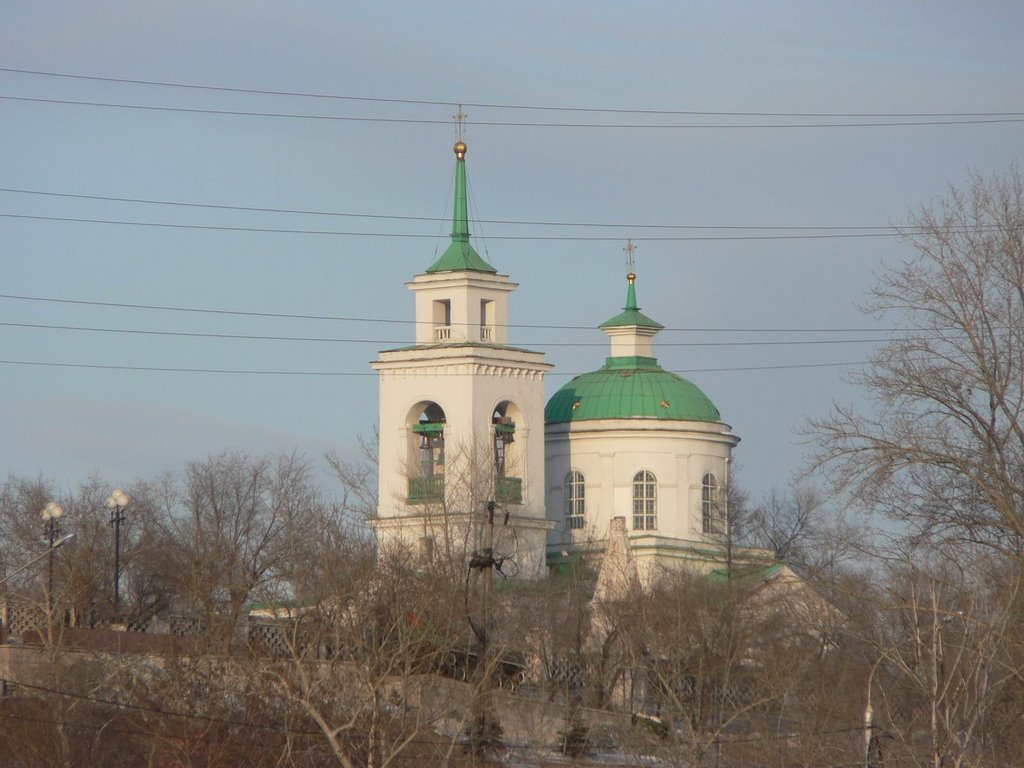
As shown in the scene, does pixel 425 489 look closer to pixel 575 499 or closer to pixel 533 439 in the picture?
pixel 533 439

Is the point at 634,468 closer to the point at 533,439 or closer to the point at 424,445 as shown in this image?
the point at 533,439

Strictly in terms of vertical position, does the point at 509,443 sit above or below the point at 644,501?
above

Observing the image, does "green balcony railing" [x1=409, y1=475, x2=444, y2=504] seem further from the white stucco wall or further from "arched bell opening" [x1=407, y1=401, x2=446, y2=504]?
the white stucco wall

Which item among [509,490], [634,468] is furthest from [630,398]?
[509,490]

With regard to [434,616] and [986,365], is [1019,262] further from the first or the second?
[434,616]

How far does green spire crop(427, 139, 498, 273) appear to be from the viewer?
252 feet

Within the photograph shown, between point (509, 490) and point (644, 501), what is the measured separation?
23.1ft

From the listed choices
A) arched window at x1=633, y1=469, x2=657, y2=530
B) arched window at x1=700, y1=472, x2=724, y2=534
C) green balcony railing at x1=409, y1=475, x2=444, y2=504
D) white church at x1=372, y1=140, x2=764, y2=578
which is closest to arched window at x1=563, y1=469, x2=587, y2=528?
white church at x1=372, y1=140, x2=764, y2=578

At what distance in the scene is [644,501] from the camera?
81.5 metres

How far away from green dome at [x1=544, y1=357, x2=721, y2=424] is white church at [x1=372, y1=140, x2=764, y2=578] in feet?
0.17

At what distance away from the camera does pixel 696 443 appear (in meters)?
82.1

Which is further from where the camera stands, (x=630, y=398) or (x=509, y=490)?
(x=630, y=398)

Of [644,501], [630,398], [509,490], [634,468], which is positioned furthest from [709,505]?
[509,490]

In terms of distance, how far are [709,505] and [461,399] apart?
36.5ft
